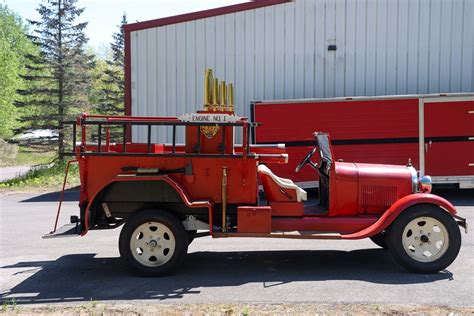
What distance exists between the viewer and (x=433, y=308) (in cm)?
468

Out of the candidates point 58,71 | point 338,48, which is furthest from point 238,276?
point 58,71

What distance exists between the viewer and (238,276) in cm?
590

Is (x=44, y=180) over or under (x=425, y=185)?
under

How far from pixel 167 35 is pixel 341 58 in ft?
17.6

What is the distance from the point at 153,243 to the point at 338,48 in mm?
11115

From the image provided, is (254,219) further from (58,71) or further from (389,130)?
(58,71)

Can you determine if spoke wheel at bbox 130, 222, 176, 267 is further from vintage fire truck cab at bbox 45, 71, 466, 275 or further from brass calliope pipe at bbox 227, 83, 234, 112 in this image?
brass calliope pipe at bbox 227, 83, 234, 112

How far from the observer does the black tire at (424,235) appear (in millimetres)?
5809

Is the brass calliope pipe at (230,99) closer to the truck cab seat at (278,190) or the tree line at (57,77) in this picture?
the truck cab seat at (278,190)

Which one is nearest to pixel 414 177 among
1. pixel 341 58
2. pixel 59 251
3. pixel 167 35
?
pixel 59 251

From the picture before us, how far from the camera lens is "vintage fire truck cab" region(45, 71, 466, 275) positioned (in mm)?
5844

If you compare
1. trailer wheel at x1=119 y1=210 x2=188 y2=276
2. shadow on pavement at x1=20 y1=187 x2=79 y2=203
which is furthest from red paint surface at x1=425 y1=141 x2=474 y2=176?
shadow on pavement at x1=20 y1=187 x2=79 y2=203

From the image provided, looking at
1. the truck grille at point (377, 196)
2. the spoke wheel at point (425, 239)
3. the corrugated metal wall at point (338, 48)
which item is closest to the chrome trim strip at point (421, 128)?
the corrugated metal wall at point (338, 48)

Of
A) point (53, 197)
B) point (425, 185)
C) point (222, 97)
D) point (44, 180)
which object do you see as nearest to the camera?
point (425, 185)
